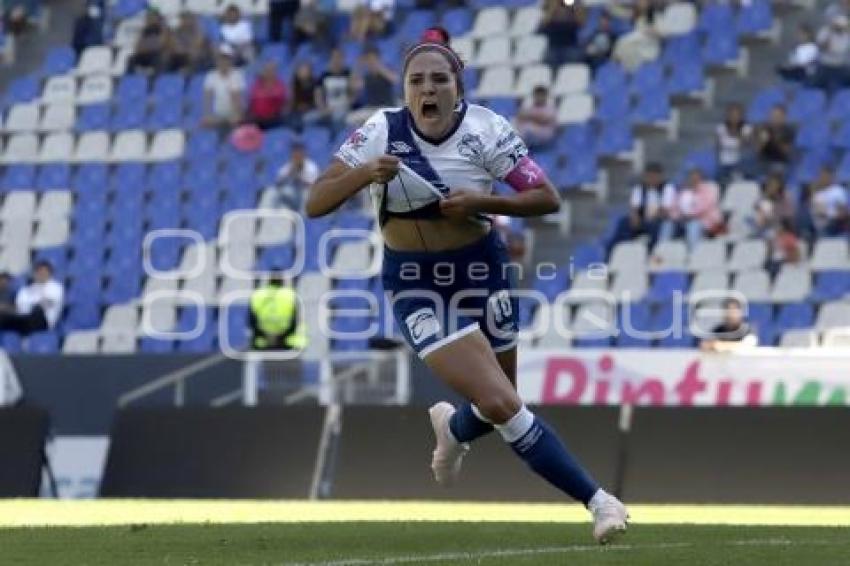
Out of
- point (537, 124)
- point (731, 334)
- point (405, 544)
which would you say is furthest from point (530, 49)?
point (405, 544)

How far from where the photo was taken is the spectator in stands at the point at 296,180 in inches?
1085

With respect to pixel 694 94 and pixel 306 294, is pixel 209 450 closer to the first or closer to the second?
pixel 306 294

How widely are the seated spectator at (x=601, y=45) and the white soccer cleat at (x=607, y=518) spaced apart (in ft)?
61.7

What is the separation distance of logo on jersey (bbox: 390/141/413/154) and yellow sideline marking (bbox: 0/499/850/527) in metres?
4.02

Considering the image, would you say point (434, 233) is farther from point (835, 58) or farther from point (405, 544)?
point (835, 58)

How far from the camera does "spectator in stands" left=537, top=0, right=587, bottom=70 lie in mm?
29078

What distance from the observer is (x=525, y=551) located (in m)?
10.4

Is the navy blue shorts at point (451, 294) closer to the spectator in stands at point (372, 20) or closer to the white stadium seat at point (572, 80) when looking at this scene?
the white stadium seat at point (572, 80)

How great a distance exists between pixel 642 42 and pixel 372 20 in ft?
13.8

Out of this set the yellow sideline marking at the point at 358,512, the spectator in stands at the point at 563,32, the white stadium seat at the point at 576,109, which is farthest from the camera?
the spectator in stands at the point at 563,32

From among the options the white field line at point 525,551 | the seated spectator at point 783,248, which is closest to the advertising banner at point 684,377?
the seated spectator at point 783,248

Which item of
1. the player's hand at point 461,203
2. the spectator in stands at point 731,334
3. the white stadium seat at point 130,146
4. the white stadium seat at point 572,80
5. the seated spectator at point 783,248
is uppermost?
the white stadium seat at point 572,80

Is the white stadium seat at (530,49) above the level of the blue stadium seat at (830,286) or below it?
above

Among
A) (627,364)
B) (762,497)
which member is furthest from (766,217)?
(762,497)
